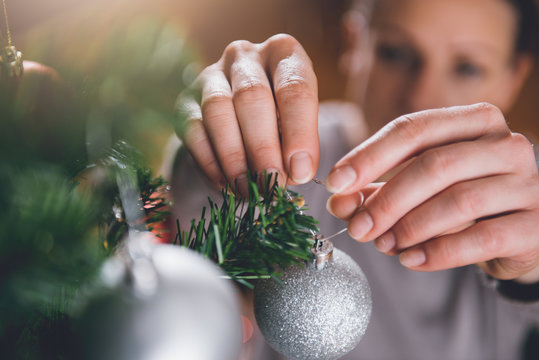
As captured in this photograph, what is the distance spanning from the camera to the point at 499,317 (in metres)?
0.89

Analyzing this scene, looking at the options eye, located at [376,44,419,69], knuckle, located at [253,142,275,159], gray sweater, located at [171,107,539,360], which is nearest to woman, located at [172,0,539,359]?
knuckle, located at [253,142,275,159]

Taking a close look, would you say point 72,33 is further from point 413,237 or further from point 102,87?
point 413,237

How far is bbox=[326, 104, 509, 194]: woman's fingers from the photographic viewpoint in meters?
0.32

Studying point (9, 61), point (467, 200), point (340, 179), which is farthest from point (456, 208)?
point (9, 61)

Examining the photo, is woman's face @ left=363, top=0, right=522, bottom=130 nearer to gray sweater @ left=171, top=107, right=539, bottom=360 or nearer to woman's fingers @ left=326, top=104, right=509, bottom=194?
gray sweater @ left=171, top=107, right=539, bottom=360

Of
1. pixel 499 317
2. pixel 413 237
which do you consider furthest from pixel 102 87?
pixel 499 317

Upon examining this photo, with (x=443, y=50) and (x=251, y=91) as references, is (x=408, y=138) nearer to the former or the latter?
(x=251, y=91)

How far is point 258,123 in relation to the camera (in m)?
0.32

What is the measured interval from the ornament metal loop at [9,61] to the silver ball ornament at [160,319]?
101mm

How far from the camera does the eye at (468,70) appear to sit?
838mm

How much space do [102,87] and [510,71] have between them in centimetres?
101

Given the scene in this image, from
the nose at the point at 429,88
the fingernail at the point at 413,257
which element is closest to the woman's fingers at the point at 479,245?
the fingernail at the point at 413,257

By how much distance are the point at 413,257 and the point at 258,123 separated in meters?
0.18

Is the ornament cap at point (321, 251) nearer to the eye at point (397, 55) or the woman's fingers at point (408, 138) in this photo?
the woman's fingers at point (408, 138)
